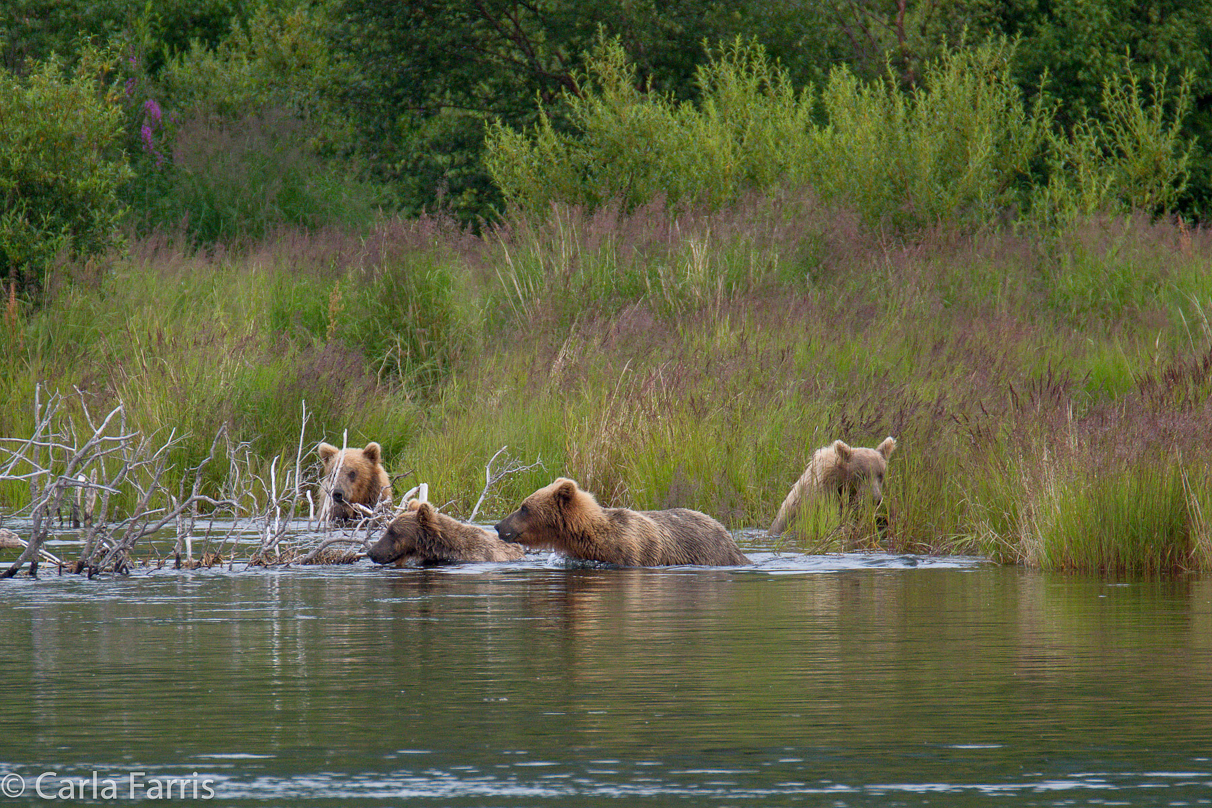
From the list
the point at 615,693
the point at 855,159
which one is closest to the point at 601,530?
the point at 615,693

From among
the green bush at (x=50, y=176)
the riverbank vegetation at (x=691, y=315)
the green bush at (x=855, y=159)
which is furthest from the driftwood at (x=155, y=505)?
the green bush at (x=855, y=159)

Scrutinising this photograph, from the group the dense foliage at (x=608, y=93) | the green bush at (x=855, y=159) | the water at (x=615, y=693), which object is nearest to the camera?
the water at (x=615, y=693)

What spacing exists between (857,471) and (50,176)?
9.79 metres

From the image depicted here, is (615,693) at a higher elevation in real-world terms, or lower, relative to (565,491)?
lower

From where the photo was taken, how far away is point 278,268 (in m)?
20.5

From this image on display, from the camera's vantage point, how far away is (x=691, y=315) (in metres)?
17.2

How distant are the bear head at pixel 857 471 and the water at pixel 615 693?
89.1 inches

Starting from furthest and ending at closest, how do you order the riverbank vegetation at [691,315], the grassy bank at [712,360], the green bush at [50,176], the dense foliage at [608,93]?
the dense foliage at [608,93]
the green bush at [50,176]
the riverbank vegetation at [691,315]
the grassy bank at [712,360]

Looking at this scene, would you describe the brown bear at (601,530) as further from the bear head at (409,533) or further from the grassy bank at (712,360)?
the grassy bank at (712,360)

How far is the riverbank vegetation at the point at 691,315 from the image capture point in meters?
12.3

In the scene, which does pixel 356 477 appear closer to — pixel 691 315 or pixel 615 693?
pixel 691 315

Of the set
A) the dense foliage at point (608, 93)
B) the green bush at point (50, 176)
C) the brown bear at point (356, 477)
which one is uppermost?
the dense foliage at point (608, 93)

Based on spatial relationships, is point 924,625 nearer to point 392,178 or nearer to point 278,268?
point 278,268

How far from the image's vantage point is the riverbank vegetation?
1226cm
